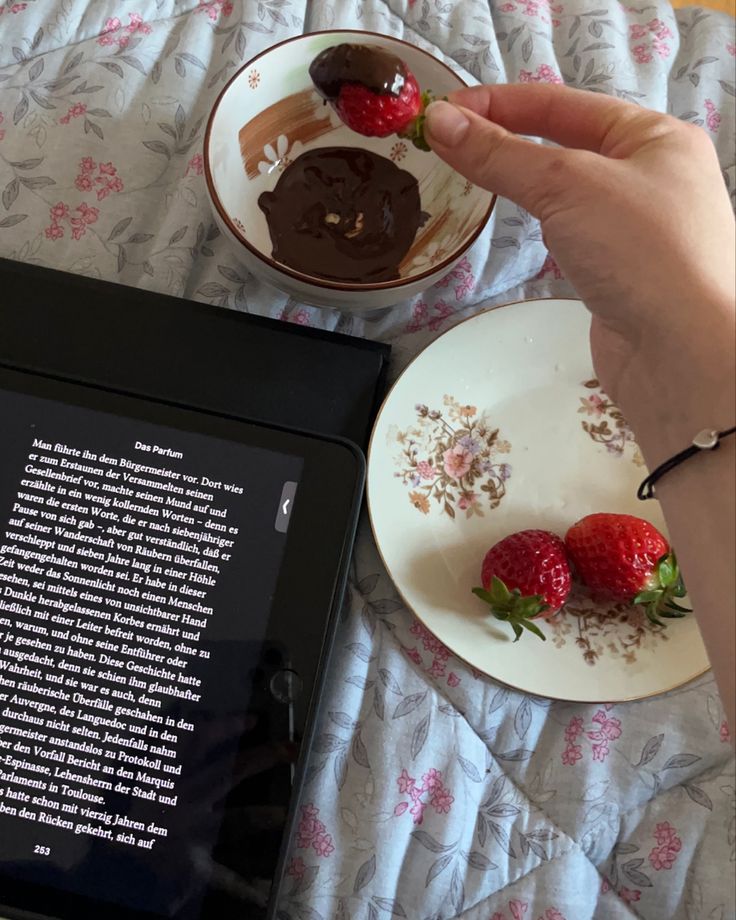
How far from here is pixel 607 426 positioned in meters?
0.72

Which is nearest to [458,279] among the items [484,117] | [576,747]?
[484,117]

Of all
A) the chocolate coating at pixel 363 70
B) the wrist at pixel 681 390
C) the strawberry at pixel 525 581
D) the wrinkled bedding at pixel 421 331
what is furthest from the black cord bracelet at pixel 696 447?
the chocolate coating at pixel 363 70

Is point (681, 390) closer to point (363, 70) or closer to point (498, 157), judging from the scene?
point (498, 157)

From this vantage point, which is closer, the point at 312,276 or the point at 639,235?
the point at 639,235

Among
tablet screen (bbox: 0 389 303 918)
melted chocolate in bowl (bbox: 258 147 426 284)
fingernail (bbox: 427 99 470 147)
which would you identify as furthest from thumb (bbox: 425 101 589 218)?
tablet screen (bbox: 0 389 303 918)

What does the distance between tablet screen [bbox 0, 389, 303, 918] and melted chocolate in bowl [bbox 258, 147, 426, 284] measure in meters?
0.20

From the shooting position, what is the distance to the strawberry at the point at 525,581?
625mm

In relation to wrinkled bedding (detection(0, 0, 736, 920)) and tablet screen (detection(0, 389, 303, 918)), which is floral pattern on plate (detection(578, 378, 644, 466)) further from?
tablet screen (detection(0, 389, 303, 918))

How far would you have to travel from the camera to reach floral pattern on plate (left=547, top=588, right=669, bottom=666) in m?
0.65

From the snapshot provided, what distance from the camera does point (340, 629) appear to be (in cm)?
67

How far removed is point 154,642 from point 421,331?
1.19 ft

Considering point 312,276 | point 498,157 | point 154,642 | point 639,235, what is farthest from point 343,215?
point 154,642

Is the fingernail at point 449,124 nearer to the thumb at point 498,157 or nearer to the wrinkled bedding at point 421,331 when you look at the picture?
the thumb at point 498,157

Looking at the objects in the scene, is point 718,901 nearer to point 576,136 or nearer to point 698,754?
point 698,754
